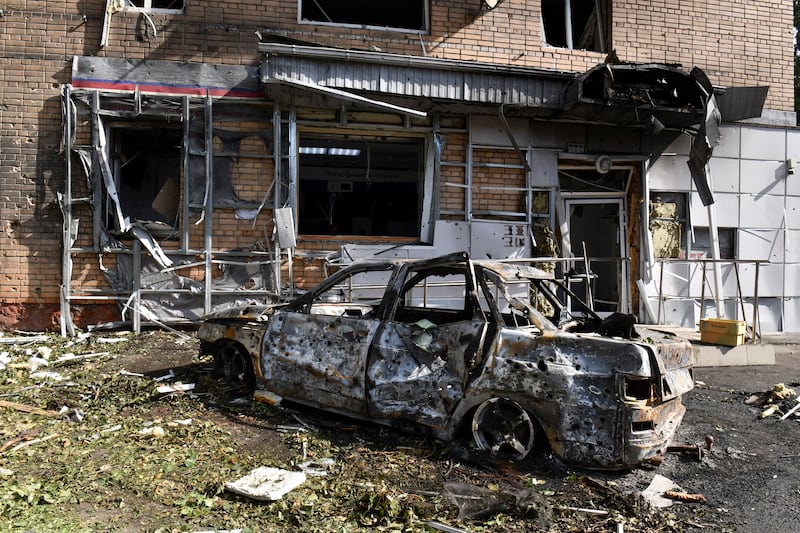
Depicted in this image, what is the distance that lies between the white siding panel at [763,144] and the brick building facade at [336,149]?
0.03m

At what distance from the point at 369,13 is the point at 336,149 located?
9.62 feet

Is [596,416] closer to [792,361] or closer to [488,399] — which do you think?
[488,399]

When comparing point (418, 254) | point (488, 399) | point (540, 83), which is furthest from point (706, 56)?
point (488, 399)

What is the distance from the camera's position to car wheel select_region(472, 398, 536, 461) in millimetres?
3768

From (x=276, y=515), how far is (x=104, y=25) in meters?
7.99

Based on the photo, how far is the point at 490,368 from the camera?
12.5 feet

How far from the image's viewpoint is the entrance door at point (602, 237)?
32.2ft

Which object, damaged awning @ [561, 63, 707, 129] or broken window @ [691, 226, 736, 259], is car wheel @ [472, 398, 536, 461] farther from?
broken window @ [691, 226, 736, 259]

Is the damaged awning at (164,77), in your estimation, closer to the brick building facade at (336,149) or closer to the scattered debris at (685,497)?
the brick building facade at (336,149)

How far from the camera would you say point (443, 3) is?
28.9ft

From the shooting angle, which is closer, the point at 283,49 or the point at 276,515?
the point at 276,515

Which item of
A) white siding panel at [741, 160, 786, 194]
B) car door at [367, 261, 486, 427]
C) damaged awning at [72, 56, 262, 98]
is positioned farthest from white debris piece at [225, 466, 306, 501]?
white siding panel at [741, 160, 786, 194]

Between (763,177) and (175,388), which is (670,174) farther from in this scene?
(175,388)

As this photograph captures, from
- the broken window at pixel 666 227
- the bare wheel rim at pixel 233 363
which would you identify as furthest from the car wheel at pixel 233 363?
the broken window at pixel 666 227
